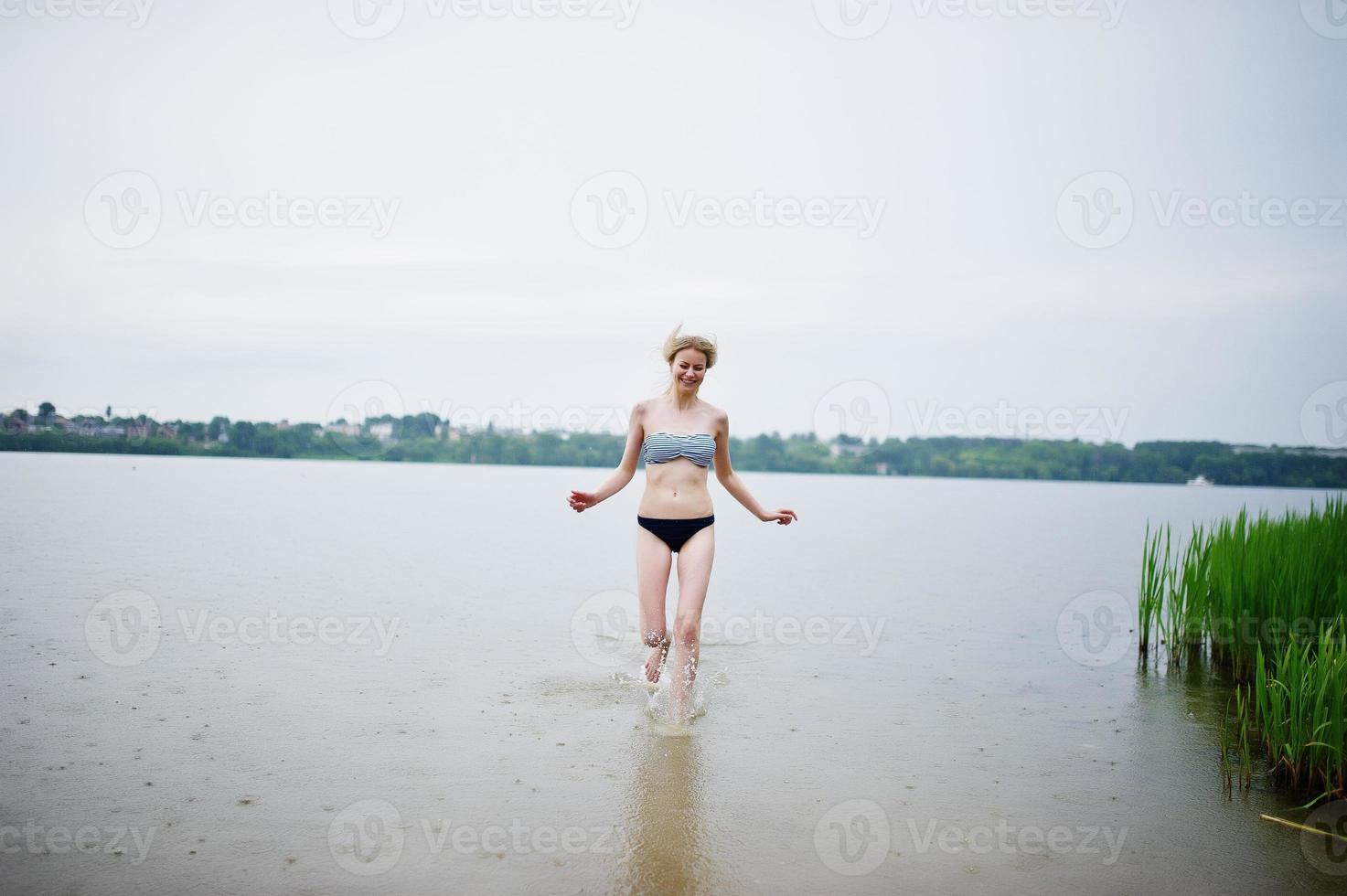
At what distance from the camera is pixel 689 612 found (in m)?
5.84

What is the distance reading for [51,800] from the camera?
13.7 feet

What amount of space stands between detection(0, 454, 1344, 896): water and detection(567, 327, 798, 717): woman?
0.75m

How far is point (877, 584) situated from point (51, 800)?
11.7 m

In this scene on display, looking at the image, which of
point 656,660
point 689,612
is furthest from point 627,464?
point 656,660

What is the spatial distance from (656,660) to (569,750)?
1.39m

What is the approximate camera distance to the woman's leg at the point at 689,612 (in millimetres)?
5797

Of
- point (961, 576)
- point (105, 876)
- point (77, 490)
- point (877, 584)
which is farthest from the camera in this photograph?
point (77, 490)

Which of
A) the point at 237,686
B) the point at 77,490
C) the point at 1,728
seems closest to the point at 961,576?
the point at 237,686

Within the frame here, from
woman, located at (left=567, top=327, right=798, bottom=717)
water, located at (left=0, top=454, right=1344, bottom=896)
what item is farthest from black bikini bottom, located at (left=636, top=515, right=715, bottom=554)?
water, located at (left=0, top=454, right=1344, bottom=896)

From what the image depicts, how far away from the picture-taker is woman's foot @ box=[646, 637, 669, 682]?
253 inches

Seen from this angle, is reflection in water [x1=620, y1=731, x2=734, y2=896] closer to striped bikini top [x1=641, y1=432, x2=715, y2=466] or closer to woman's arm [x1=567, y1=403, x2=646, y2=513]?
woman's arm [x1=567, y1=403, x2=646, y2=513]

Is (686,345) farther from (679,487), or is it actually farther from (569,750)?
(569,750)

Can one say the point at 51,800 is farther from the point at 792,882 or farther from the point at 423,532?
the point at 423,532

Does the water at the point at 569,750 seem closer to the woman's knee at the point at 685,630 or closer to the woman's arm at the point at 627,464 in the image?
the woman's knee at the point at 685,630
